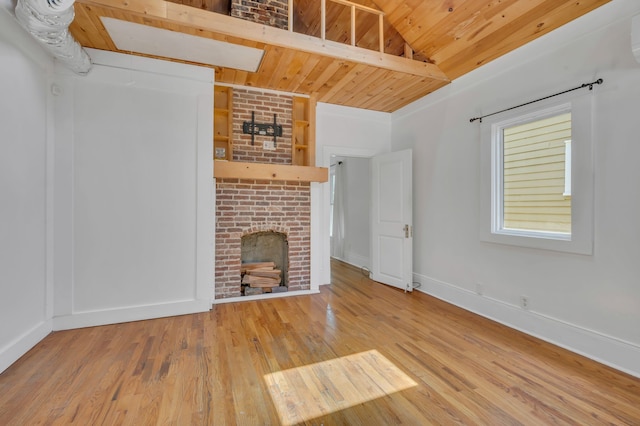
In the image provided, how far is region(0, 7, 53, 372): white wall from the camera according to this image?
7.23 ft

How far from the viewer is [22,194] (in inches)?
95.8

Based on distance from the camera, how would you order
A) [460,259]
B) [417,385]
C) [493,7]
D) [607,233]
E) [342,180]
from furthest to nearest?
1. [342,180]
2. [460,259]
3. [493,7]
4. [607,233]
5. [417,385]

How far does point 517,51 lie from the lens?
3014 millimetres

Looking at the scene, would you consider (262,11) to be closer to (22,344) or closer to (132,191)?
(132,191)

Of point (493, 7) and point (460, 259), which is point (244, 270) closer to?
point (460, 259)

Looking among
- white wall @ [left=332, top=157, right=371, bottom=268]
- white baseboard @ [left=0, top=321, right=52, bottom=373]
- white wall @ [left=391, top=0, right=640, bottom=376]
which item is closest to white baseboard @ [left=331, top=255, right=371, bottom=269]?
white wall @ [left=332, top=157, right=371, bottom=268]

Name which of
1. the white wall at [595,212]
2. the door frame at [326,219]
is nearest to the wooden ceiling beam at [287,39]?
the white wall at [595,212]

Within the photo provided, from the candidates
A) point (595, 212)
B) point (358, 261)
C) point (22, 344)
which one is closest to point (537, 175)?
point (595, 212)

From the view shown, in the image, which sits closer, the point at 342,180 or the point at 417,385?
the point at 417,385

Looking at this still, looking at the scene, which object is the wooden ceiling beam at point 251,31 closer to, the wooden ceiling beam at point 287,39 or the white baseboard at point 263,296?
the wooden ceiling beam at point 287,39

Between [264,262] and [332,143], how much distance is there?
2.09 m

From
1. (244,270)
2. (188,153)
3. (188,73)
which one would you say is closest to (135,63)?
(188,73)

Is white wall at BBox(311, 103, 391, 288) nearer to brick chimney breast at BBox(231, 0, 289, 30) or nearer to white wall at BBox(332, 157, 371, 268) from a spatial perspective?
white wall at BBox(332, 157, 371, 268)

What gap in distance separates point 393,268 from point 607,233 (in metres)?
2.54
